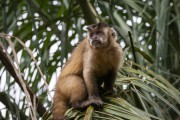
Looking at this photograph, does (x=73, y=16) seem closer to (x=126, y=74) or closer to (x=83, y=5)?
(x=83, y=5)

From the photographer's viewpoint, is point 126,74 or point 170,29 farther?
point 170,29

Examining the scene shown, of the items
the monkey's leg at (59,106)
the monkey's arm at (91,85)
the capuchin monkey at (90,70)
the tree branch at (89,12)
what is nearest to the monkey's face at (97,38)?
the capuchin monkey at (90,70)

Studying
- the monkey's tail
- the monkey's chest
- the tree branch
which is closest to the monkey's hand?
the monkey's tail

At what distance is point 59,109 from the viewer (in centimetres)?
284

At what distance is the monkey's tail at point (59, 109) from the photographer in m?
2.74

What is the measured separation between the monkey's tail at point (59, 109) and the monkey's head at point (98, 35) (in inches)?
18.1

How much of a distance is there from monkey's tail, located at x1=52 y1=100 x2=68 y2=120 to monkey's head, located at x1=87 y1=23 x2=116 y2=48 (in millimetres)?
460

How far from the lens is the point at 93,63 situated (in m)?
3.10

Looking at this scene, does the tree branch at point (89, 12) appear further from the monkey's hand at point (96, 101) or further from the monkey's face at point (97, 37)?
the monkey's hand at point (96, 101)

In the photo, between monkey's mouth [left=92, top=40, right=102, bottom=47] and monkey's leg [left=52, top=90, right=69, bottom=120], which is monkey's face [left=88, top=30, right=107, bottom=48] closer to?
monkey's mouth [left=92, top=40, right=102, bottom=47]

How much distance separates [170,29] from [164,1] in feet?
2.61

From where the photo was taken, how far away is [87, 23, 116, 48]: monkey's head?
10.3 feet

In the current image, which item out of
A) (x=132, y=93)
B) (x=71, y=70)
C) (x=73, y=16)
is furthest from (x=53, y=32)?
(x=132, y=93)

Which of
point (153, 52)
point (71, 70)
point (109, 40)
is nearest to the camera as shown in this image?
point (71, 70)
